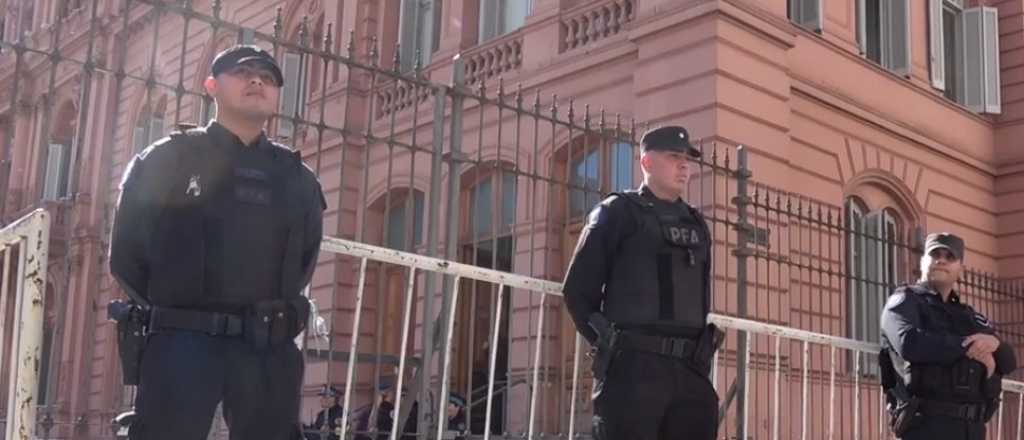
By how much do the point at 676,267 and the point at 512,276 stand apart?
0.92m

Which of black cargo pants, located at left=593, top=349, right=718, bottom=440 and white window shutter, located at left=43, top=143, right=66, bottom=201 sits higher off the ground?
white window shutter, located at left=43, top=143, right=66, bottom=201

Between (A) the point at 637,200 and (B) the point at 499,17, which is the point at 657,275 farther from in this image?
(B) the point at 499,17

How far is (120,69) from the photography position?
17.9 feet

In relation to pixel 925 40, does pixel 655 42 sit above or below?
below

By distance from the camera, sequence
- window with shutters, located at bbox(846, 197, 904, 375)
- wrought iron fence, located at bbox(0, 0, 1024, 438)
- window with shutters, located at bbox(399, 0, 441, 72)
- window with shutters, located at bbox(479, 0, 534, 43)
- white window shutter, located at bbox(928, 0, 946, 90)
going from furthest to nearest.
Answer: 1. window with shutters, located at bbox(399, 0, 441, 72)
2. white window shutter, located at bbox(928, 0, 946, 90)
3. window with shutters, located at bbox(479, 0, 534, 43)
4. window with shutters, located at bbox(846, 197, 904, 375)
5. wrought iron fence, located at bbox(0, 0, 1024, 438)

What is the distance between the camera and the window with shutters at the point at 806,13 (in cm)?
1315

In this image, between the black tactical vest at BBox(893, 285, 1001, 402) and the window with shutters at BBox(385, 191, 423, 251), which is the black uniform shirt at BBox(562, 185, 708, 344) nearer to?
the black tactical vest at BBox(893, 285, 1001, 402)

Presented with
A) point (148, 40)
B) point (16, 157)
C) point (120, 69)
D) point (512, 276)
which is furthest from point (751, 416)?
point (16, 157)

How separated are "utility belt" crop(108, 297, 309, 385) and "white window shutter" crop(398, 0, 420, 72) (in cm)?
1247

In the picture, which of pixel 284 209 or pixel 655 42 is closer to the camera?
pixel 284 209

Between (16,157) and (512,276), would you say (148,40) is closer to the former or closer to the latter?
(16,157)

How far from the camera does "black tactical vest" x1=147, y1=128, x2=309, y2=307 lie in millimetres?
3461

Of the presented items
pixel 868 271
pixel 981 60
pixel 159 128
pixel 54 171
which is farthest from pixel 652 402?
pixel 54 171

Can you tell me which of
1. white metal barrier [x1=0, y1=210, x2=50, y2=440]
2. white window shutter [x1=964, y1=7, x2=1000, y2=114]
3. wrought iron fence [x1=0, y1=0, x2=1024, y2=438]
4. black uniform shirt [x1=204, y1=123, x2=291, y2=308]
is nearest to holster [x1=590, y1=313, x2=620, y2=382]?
wrought iron fence [x1=0, y1=0, x2=1024, y2=438]
